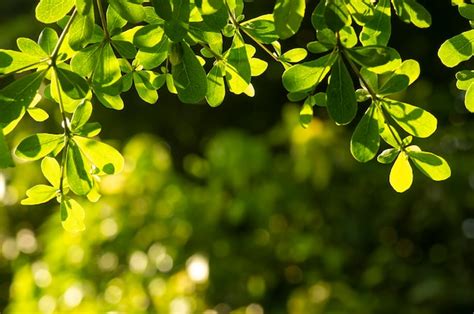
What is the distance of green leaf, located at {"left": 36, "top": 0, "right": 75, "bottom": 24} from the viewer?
0.96 meters

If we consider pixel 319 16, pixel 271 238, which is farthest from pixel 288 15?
pixel 271 238

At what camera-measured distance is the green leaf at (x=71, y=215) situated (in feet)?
3.51

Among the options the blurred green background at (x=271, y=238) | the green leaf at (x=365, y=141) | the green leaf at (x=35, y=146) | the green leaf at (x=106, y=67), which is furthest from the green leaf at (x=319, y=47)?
the blurred green background at (x=271, y=238)

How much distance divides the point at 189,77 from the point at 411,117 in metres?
0.28

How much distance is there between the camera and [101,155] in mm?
1050

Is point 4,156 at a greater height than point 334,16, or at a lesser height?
lesser

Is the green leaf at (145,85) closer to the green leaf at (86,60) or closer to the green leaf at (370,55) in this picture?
the green leaf at (86,60)

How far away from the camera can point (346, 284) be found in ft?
11.8

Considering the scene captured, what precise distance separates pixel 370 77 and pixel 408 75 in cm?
5

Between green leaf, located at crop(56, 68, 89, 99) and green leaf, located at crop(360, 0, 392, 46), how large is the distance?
334mm

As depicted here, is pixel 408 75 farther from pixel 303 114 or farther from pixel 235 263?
pixel 235 263

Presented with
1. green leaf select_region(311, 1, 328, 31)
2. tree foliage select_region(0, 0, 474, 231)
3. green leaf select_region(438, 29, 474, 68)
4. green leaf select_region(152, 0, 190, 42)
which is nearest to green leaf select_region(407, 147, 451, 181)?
tree foliage select_region(0, 0, 474, 231)

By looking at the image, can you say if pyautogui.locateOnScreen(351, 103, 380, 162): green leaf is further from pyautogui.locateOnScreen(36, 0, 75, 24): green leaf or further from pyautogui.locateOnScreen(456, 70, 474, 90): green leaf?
pyautogui.locateOnScreen(36, 0, 75, 24): green leaf

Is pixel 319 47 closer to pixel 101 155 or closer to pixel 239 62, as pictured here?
pixel 239 62
